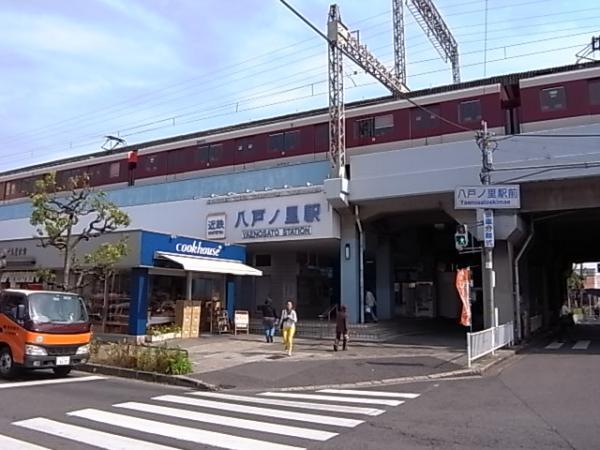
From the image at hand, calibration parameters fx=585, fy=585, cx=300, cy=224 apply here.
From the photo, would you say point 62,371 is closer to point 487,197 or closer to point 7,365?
point 7,365

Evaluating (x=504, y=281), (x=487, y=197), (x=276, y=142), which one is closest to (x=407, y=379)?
(x=487, y=197)

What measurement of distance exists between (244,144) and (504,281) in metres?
13.7

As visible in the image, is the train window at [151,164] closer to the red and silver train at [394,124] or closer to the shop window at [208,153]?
the red and silver train at [394,124]

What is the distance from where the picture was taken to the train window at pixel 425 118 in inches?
920

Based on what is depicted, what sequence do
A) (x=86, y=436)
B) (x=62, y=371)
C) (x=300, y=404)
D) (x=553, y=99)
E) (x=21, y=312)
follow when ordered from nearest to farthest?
(x=86, y=436) → (x=300, y=404) → (x=21, y=312) → (x=62, y=371) → (x=553, y=99)

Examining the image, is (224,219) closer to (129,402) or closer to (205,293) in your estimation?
(205,293)

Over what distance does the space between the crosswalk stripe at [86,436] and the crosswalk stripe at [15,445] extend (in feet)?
0.08

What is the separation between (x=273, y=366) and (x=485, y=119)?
1326cm

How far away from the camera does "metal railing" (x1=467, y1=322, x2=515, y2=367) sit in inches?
575

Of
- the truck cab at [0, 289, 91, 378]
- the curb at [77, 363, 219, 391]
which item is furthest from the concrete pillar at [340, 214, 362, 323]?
the truck cab at [0, 289, 91, 378]

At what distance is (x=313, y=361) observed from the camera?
51.6 feet

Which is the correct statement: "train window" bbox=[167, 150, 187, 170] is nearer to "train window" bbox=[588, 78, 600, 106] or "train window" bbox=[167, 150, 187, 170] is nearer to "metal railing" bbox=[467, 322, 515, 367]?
"metal railing" bbox=[467, 322, 515, 367]

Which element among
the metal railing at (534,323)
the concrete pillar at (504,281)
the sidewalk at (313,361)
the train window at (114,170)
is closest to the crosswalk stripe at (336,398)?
the sidewalk at (313,361)

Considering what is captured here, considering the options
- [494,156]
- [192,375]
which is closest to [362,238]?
[494,156]
